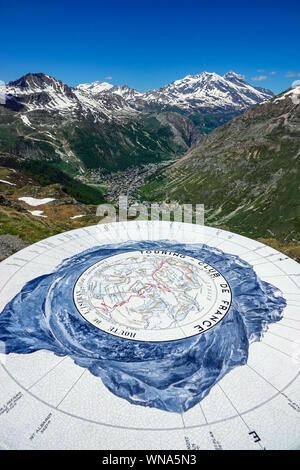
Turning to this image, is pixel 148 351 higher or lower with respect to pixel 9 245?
lower

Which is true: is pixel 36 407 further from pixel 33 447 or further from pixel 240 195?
pixel 240 195

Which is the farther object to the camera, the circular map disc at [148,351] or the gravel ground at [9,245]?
the gravel ground at [9,245]

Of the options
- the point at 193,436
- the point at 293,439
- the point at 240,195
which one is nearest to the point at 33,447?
the point at 193,436

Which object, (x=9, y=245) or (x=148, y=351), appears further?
(x=9, y=245)

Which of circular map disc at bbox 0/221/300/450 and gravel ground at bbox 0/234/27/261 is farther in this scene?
gravel ground at bbox 0/234/27/261
